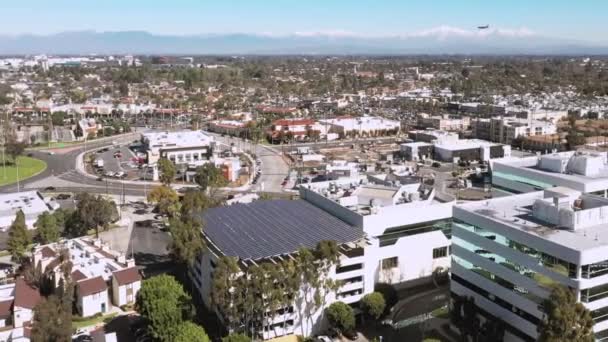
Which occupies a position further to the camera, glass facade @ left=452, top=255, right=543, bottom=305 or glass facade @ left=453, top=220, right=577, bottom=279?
glass facade @ left=452, top=255, right=543, bottom=305

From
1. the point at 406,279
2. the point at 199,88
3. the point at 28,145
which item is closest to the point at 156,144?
the point at 28,145

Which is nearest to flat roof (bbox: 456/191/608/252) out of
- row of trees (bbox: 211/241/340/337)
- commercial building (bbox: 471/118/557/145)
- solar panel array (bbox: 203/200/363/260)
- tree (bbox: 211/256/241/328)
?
solar panel array (bbox: 203/200/363/260)

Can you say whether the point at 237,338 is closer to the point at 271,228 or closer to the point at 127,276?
the point at 271,228

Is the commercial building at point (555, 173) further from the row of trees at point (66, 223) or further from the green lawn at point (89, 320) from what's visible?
the row of trees at point (66, 223)

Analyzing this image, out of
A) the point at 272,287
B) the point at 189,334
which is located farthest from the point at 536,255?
the point at 189,334

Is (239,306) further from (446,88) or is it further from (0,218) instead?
(446,88)

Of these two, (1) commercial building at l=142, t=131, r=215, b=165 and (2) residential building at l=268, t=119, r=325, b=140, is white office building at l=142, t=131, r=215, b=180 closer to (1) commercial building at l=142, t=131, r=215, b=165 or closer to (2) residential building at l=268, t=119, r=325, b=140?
(1) commercial building at l=142, t=131, r=215, b=165
